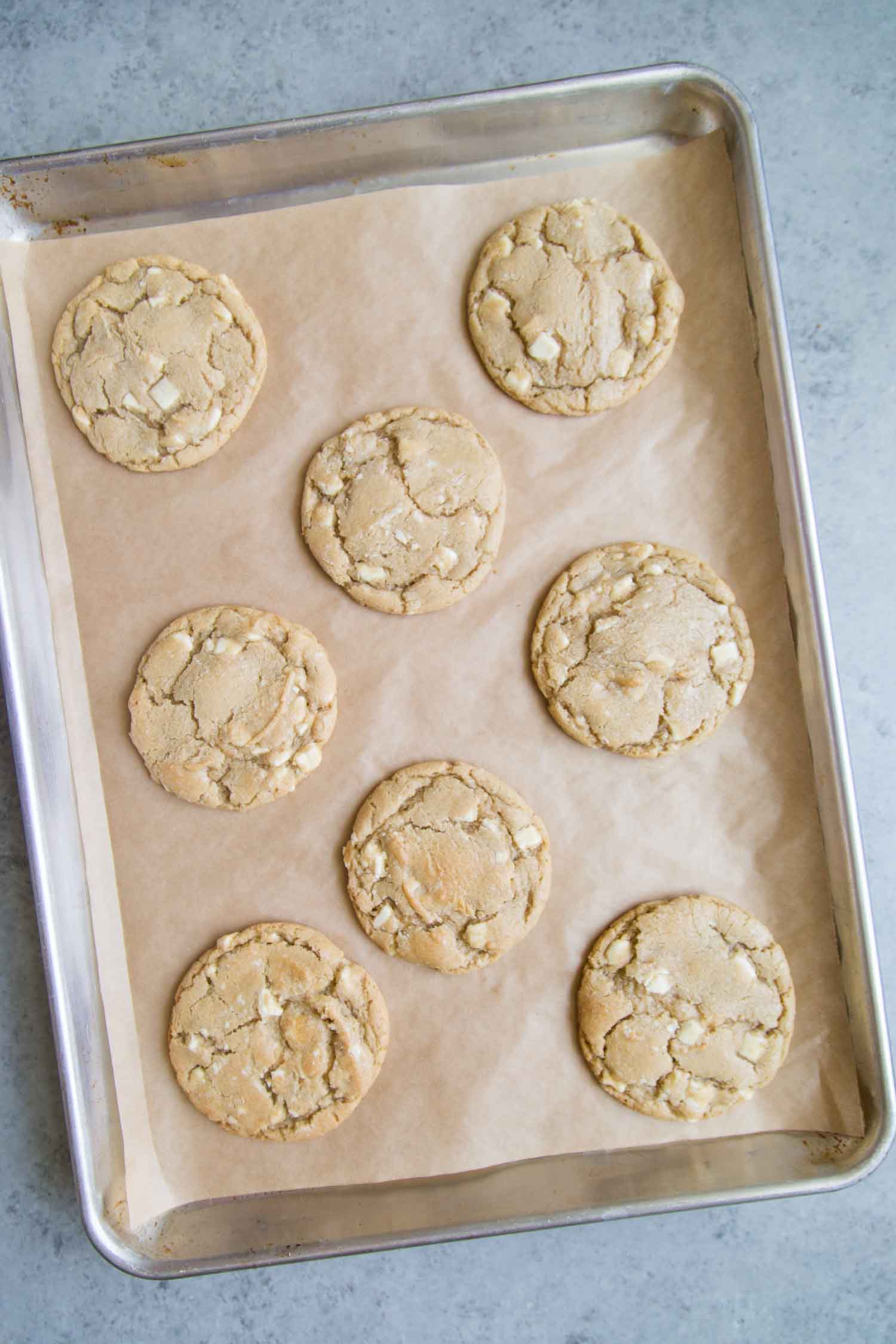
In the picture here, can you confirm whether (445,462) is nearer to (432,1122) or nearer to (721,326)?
(721,326)

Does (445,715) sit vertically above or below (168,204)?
below

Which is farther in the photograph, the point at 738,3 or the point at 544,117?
the point at 738,3

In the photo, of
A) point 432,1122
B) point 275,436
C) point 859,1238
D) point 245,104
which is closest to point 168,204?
point 245,104

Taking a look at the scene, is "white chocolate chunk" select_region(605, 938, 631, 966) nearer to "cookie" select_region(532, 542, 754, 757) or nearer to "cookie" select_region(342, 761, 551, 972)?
"cookie" select_region(342, 761, 551, 972)

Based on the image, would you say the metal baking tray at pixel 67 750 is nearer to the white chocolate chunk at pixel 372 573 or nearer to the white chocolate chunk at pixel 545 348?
the white chocolate chunk at pixel 545 348

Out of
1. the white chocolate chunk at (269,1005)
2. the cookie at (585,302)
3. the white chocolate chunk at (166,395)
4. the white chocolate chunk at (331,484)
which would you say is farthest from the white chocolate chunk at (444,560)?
the white chocolate chunk at (269,1005)

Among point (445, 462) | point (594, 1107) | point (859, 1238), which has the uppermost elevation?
point (445, 462)
